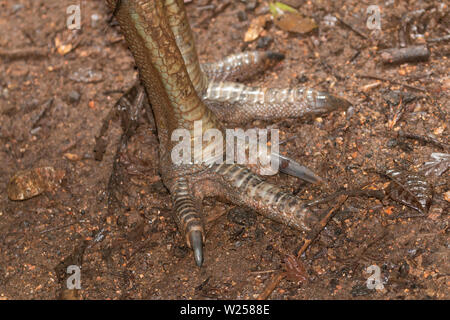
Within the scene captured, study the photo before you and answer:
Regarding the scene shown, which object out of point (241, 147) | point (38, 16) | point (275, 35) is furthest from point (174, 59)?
point (38, 16)

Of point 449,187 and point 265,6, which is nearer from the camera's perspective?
point 449,187

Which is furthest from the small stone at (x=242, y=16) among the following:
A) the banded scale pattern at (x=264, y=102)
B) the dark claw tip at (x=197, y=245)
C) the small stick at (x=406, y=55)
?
the dark claw tip at (x=197, y=245)

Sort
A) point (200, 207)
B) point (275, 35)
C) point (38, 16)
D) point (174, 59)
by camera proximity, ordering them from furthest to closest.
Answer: point (38, 16), point (275, 35), point (200, 207), point (174, 59)

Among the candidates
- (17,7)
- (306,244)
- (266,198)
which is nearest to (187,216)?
(266,198)

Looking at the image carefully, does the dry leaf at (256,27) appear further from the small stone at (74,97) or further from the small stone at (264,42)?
the small stone at (74,97)

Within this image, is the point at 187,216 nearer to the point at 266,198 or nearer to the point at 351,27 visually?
the point at 266,198

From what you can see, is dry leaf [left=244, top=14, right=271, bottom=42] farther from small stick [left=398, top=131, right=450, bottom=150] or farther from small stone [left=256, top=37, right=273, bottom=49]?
small stick [left=398, top=131, right=450, bottom=150]

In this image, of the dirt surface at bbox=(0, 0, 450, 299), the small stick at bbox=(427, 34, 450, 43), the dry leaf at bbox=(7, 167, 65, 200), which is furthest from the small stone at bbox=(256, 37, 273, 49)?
the dry leaf at bbox=(7, 167, 65, 200)

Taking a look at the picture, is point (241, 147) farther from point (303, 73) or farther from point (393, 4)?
point (393, 4)
